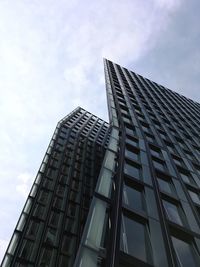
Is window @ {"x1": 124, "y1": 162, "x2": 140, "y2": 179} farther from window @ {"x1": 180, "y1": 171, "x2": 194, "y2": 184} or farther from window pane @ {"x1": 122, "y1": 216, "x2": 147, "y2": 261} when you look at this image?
window pane @ {"x1": 122, "y1": 216, "x2": 147, "y2": 261}

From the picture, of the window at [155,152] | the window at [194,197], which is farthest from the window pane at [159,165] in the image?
the window at [194,197]

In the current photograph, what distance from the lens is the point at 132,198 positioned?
16656 mm

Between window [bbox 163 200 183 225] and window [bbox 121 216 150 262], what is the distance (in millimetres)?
2501

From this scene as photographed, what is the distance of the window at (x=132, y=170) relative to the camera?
19.5 m

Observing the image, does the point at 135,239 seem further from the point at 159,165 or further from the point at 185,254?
the point at 159,165

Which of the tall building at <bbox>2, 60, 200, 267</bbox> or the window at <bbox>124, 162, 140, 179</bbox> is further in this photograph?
the window at <bbox>124, 162, 140, 179</bbox>

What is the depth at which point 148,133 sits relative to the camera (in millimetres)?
30938

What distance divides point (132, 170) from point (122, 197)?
4951mm

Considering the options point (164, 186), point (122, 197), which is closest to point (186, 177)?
point (164, 186)

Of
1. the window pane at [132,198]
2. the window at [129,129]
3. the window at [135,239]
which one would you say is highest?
the window at [129,129]

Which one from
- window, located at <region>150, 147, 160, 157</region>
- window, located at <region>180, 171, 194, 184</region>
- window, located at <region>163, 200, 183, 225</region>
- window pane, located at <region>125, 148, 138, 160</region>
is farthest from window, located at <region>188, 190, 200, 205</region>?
window, located at <region>150, 147, 160, 157</region>

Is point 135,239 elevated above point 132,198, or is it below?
below

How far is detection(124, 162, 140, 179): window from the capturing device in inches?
768

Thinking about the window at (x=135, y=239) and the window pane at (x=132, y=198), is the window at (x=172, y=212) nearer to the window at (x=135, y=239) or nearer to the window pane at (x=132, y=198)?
the window pane at (x=132, y=198)
